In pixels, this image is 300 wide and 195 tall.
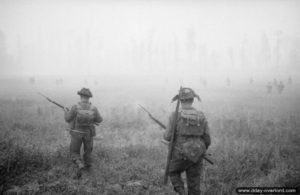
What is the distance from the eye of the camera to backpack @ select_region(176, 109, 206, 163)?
438 cm

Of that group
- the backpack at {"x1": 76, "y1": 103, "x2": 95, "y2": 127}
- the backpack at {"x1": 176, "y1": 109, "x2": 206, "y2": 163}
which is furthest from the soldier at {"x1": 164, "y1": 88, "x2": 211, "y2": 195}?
the backpack at {"x1": 76, "y1": 103, "x2": 95, "y2": 127}

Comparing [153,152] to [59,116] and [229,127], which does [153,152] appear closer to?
[229,127]

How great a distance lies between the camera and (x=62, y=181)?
18.3 feet

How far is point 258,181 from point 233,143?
3.05m

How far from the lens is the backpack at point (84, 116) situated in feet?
20.0

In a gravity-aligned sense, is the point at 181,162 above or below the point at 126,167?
above

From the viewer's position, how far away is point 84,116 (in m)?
6.11

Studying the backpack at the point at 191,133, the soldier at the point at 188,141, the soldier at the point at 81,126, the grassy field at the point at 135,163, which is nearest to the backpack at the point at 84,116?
the soldier at the point at 81,126

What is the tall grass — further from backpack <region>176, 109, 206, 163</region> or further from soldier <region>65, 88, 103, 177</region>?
backpack <region>176, 109, 206, 163</region>

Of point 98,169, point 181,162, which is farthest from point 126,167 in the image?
point 181,162

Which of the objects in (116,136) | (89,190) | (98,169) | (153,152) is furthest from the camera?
(116,136)

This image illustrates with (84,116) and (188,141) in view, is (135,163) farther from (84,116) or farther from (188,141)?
(188,141)

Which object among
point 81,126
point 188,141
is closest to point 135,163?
point 81,126

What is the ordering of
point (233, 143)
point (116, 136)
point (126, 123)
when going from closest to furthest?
1. point (233, 143)
2. point (116, 136)
3. point (126, 123)
